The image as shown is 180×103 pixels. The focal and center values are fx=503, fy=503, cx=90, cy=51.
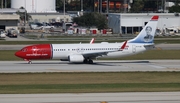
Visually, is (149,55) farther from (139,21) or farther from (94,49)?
(139,21)

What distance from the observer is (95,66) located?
52.8 metres

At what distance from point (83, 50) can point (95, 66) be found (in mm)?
2979

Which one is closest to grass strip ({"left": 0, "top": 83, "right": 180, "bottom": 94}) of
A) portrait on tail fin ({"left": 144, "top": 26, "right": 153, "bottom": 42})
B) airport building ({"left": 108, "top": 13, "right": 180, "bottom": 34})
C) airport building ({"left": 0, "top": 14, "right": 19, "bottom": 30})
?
portrait on tail fin ({"left": 144, "top": 26, "right": 153, "bottom": 42})

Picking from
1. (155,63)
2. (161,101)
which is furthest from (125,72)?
(161,101)

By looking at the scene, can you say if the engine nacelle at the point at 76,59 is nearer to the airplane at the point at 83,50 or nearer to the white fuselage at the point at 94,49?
the airplane at the point at 83,50

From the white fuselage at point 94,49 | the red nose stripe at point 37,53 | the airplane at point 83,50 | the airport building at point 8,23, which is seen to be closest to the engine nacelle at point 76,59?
the airplane at point 83,50

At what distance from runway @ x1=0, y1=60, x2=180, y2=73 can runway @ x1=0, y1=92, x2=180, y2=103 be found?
16066 millimetres

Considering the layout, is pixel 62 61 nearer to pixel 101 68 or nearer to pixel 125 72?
pixel 101 68

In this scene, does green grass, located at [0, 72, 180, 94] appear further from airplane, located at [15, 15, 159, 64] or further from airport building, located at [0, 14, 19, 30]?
airport building, located at [0, 14, 19, 30]

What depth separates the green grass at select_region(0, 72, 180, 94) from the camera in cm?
3578

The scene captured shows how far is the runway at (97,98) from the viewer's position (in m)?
30.0

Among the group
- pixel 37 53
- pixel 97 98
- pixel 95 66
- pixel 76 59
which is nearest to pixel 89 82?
pixel 97 98

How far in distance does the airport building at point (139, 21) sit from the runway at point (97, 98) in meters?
87.8

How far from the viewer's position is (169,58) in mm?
62094
